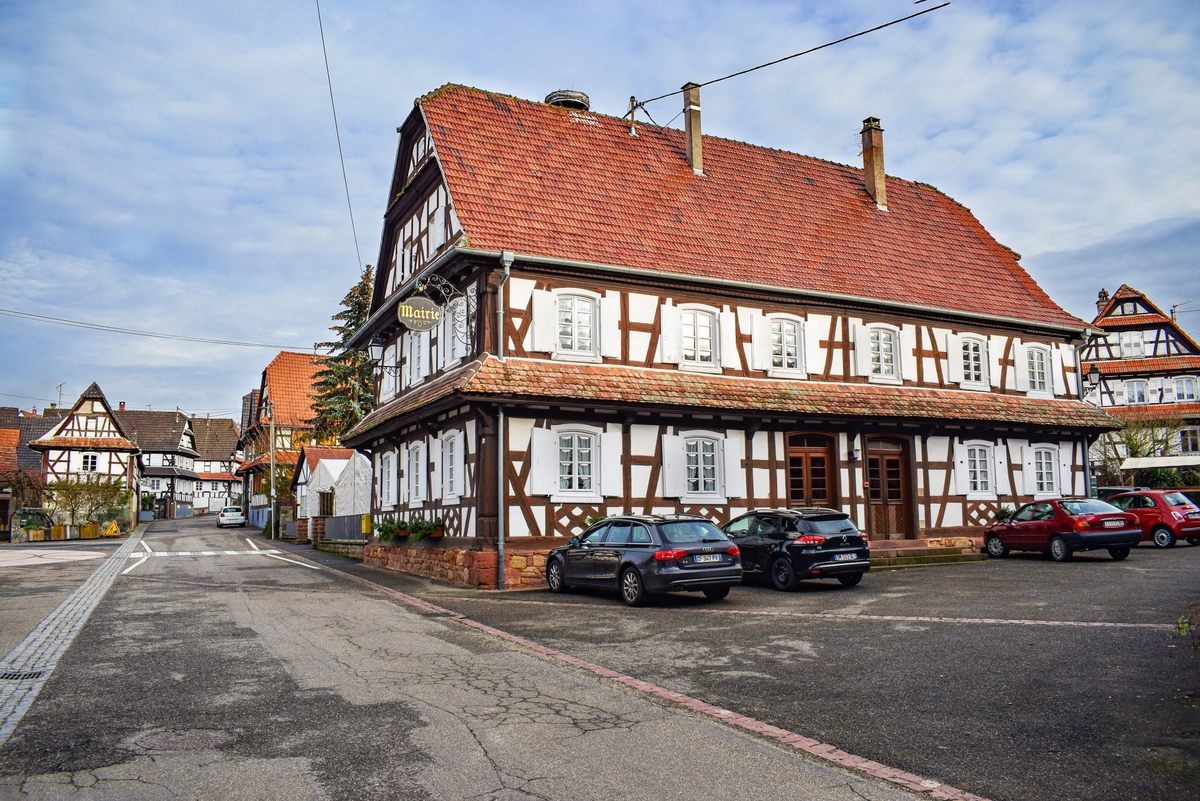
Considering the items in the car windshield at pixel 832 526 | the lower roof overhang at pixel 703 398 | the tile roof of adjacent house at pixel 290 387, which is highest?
the tile roof of adjacent house at pixel 290 387

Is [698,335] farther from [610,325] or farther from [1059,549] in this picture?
[1059,549]

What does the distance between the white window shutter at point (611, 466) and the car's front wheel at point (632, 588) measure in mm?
4932

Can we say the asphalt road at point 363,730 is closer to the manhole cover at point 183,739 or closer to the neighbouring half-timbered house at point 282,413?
the manhole cover at point 183,739

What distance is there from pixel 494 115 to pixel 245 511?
163ft

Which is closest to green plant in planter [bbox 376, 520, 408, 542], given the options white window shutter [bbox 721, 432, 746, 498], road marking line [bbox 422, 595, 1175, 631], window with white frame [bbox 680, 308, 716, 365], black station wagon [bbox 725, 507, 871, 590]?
road marking line [bbox 422, 595, 1175, 631]

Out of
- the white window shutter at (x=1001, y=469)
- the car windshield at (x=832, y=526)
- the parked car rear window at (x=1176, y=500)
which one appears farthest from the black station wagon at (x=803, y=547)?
the parked car rear window at (x=1176, y=500)

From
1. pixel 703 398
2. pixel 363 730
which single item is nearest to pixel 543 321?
pixel 703 398

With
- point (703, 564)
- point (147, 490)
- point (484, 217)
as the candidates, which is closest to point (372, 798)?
point (703, 564)

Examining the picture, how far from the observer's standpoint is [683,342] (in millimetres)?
21875

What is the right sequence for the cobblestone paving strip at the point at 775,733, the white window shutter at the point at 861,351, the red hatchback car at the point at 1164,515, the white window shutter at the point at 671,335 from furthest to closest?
the white window shutter at the point at 861,351
the red hatchback car at the point at 1164,515
the white window shutter at the point at 671,335
the cobblestone paving strip at the point at 775,733

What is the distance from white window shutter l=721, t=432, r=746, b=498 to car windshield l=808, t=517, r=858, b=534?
4867 mm

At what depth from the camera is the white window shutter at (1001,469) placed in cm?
2569

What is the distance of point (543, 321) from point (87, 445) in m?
55.0

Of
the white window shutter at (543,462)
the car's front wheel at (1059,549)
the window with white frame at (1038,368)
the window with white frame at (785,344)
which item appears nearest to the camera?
the white window shutter at (543,462)
